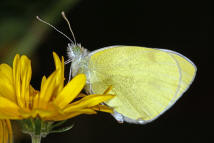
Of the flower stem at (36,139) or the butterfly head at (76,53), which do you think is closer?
the flower stem at (36,139)

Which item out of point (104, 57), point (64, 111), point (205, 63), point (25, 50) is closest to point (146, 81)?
point (104, 57)

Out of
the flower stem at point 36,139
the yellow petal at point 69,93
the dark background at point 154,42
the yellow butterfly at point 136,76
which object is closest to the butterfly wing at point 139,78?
the yellow butterfly at point 136,76

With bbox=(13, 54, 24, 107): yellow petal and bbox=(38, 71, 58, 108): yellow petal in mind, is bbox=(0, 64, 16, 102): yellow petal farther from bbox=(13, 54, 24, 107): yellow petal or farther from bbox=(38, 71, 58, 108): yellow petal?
bbox=(38, 71, 58, 108): yellow petal

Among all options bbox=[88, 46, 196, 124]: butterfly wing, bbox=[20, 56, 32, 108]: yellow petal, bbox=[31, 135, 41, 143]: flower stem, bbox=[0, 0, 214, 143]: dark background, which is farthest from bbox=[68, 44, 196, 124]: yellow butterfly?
bbox=[0, 0, 214, 143]: dark background

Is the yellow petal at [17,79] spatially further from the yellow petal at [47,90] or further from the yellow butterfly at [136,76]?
the yellow butterfly at [136,76]

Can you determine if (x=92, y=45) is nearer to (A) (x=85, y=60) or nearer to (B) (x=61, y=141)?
(B) (x=61, y=141)

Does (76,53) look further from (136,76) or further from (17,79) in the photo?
(17,79)
